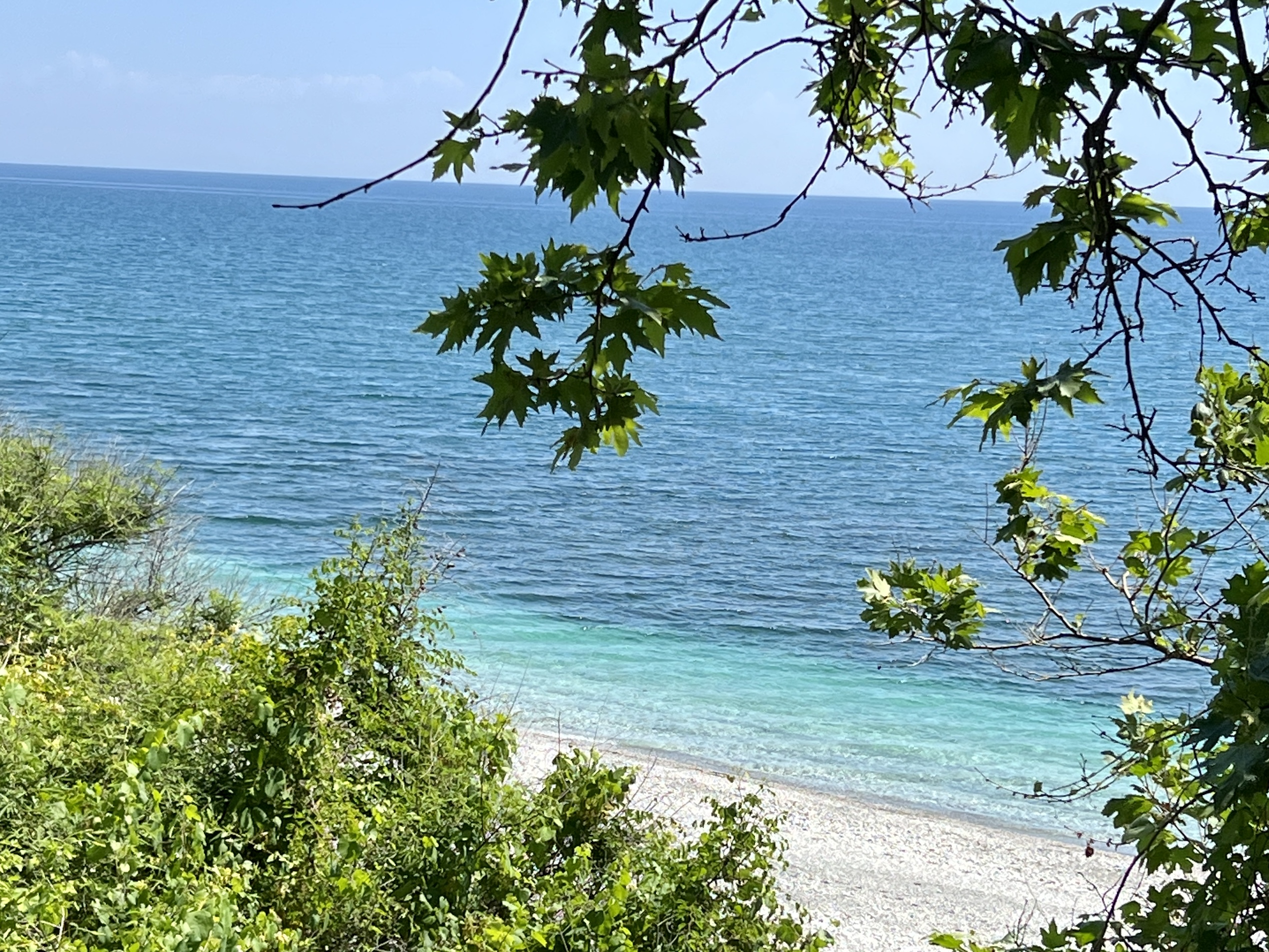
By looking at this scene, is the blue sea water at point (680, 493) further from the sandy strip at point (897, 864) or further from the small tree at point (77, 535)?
the small tree at point (77, 535)

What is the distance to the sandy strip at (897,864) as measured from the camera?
10.9 meters

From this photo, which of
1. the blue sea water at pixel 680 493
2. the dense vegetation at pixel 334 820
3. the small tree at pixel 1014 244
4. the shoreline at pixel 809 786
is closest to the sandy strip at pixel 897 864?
the shoreline at pixel 809 786

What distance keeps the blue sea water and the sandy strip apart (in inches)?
32.1

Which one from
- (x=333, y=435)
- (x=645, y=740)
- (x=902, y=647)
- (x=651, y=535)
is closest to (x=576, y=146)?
(x=645, y=740)

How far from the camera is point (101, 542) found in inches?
464

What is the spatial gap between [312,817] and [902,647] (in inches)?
575

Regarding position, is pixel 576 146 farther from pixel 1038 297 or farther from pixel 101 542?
pixel 1038 297

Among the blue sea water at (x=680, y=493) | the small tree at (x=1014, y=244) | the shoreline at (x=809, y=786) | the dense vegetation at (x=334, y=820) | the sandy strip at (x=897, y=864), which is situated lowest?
the shoreline at (x=809, y=786)

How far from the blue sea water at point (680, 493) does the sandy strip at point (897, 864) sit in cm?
82

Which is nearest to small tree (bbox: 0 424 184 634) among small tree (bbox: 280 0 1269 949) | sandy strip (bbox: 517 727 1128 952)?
sandy strip (bbox: 517 727 1128 952)

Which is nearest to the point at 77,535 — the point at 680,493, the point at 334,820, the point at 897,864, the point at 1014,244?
the point at 334,820

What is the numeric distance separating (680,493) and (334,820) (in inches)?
856

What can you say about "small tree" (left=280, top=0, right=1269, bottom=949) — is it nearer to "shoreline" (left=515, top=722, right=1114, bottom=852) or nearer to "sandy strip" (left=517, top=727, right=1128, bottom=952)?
"sandy strip" (left=517, top=727, right=1128, bottom=952)

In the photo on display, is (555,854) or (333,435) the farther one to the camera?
(333,435)
